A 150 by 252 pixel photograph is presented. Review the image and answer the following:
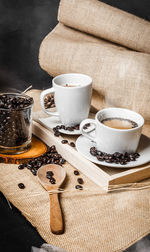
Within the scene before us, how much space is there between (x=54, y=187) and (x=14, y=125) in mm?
260

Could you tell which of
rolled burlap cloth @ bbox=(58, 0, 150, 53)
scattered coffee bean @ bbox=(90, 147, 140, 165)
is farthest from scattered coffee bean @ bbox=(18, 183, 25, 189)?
rolled burlap cloth @ bbox=(58, 0, 150, 53)

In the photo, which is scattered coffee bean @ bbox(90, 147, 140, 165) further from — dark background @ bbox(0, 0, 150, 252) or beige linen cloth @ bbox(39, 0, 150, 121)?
dark background @ bbox(0, 0, 150, 252)

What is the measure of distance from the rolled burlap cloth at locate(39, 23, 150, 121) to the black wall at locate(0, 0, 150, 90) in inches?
8.3

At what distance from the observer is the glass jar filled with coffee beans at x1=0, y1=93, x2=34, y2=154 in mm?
1152

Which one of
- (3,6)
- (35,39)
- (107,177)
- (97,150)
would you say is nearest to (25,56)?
(35,39)

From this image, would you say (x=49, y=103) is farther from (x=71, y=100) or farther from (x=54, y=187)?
(x=54, y=187)

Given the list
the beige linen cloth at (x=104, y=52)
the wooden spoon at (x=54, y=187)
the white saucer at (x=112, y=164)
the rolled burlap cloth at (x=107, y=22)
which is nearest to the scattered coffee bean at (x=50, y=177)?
the wooden spoon at (x=54, y=187)

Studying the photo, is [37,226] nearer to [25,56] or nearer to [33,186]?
[33,186]

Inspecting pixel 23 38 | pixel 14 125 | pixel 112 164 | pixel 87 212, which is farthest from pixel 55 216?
pixel 23 38

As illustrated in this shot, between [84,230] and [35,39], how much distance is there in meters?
1.24

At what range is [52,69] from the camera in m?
1.61

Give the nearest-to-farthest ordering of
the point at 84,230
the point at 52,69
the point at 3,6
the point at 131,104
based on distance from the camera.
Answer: the point at 84,230
the point at 131,104
the point at 52,69
the point at 3,6

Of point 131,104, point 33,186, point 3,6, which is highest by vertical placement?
point 3,6

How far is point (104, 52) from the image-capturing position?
144 cm
